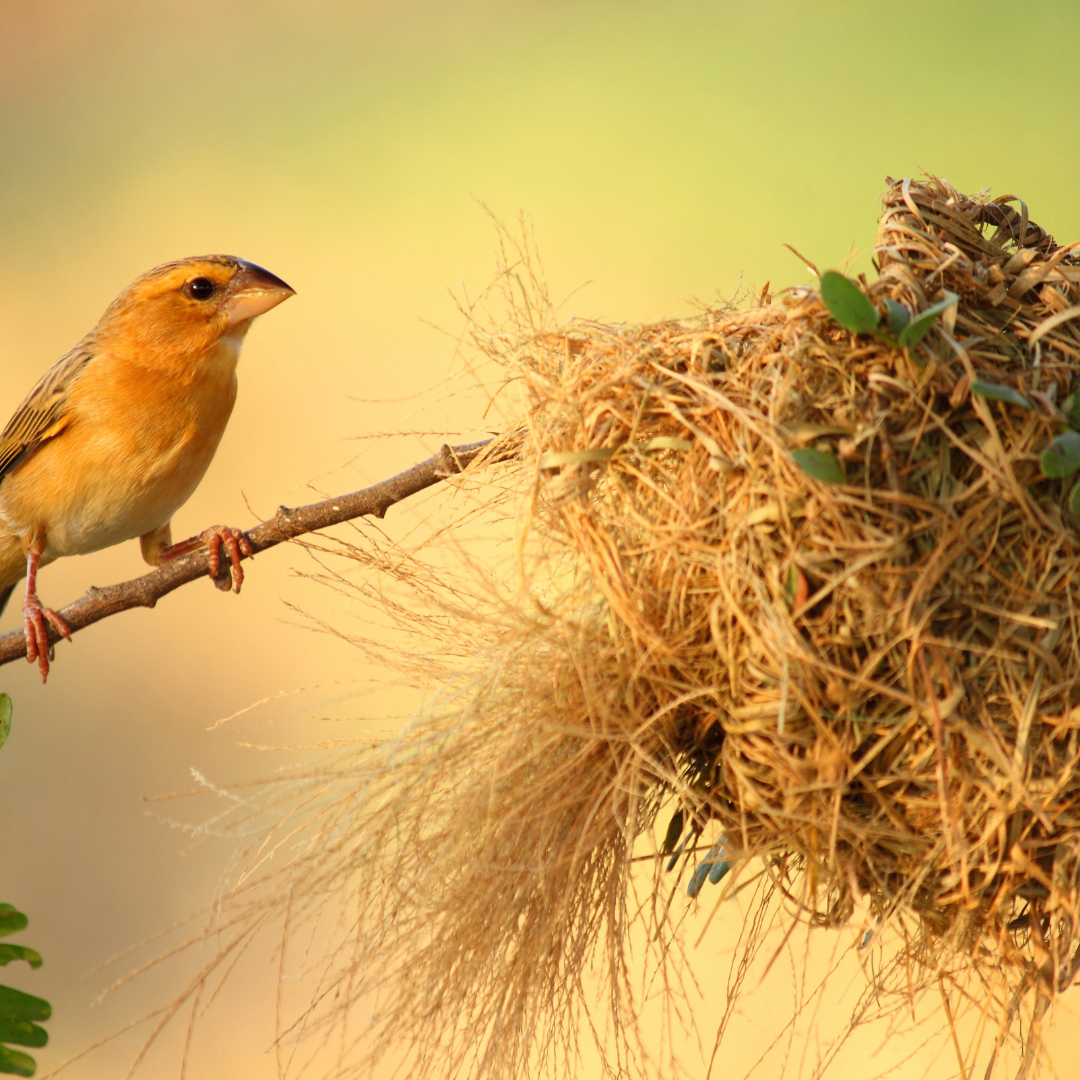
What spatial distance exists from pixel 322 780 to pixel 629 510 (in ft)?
1.45

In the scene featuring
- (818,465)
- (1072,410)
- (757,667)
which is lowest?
(757,667)

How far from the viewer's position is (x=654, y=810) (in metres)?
1.11

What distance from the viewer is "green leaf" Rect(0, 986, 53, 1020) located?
54.2 inches

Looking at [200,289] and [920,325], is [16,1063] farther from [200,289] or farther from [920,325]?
[920,325]

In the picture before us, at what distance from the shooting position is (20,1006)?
1.38 m

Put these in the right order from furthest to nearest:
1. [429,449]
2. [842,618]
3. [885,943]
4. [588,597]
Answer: [429,449] < [885,943] < [588,597] < [842,618]

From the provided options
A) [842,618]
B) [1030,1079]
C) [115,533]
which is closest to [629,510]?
[842,618]

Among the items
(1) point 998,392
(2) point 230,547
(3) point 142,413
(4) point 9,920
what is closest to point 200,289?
(3) point 142,413

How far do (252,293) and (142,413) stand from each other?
11.7 inches

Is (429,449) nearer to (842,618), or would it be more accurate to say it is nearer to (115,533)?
(842,618)

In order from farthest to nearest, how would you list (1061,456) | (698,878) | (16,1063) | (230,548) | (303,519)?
(230,548) < (16,1063) < (303,519) < (698,878) < (1061,456)

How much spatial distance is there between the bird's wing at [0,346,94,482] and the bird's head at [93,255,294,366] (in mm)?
105

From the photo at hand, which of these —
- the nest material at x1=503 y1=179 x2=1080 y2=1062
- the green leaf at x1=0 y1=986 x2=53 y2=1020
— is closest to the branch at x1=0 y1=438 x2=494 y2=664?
the nest material at x1=503 y1=179 x2=1080 y2=1062

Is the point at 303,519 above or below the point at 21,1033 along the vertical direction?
above
